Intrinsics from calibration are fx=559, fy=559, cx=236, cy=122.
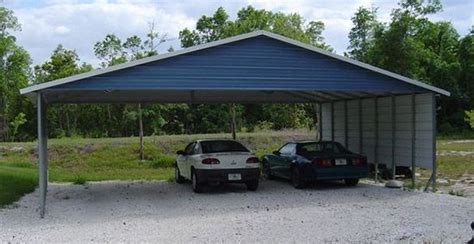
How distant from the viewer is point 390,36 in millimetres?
30938

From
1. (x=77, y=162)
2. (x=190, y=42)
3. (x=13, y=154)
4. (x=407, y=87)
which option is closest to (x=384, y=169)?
(x=407, y=87)

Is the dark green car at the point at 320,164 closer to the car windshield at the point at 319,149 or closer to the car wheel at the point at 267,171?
the car windshield at the point at 319,149

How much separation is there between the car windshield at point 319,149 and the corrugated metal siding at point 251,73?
217 centimetres

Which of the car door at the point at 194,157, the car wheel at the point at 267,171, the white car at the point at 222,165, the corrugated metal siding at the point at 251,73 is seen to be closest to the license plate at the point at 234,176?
the white car at the point at 222,165

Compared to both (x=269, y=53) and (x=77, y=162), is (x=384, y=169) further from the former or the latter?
(x=77, y=162)

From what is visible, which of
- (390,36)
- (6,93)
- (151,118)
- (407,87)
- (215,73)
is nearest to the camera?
(215,73)

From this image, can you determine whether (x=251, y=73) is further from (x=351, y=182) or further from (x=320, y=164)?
(x=351, y=182)

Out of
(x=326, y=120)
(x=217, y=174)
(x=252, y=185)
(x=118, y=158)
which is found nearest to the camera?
(x=217, y=174)

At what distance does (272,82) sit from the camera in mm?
13258

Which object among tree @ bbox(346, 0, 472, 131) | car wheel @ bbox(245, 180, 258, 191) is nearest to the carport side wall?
car wheel @ bbox(245, 180, 258, 191)

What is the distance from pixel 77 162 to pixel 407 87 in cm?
1696

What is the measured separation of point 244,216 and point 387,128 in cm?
754

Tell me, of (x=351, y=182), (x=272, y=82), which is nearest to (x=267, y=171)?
(x=351, y=182)

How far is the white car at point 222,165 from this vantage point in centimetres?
1385
